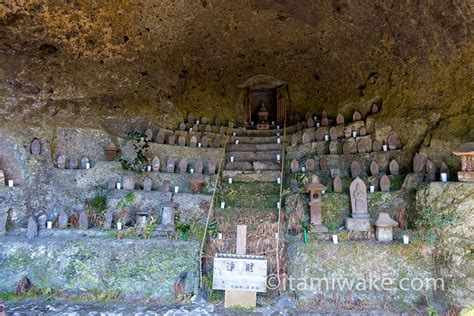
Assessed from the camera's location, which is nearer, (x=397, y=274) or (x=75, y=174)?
(x=397, y=274)

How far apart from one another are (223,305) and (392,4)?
626 cm

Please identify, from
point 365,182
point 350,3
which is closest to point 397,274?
point 365,182

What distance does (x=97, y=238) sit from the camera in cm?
583

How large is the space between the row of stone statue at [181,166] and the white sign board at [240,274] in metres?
2.85

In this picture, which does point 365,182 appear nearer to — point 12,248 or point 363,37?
point 363,37

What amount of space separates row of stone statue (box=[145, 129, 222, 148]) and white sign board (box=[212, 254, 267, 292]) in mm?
3844

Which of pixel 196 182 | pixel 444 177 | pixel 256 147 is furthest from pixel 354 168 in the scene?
pixel 196 182

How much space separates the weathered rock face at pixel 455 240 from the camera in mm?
4766

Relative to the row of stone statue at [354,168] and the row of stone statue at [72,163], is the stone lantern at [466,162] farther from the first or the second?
the row of stone statue at [72,163]

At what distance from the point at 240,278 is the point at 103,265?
7.12 ft

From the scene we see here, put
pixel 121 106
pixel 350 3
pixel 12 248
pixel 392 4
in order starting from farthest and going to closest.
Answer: pixel 121 106
pixel 350 3
pixel 392 4
pixel 12 248

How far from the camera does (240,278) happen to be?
4.97 m

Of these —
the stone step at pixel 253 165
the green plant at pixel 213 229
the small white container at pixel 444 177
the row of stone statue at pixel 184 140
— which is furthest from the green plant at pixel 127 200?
the small white container at pixel 444 177

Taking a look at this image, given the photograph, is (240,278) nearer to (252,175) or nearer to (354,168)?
(252,175)
